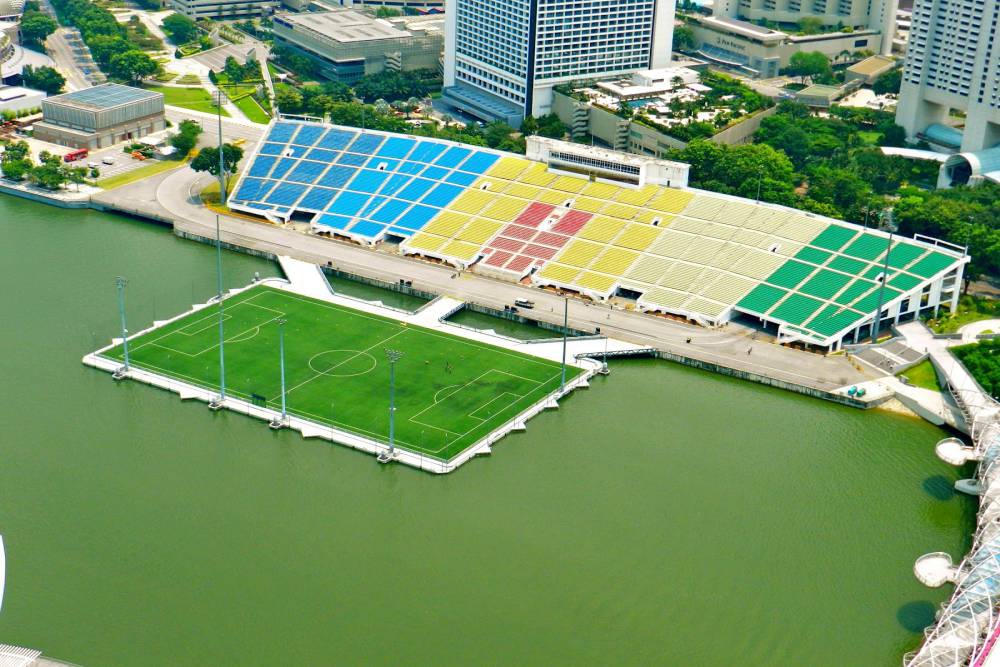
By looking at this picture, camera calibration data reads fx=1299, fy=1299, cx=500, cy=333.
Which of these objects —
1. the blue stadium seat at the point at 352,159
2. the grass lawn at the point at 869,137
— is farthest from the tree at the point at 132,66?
the grass lawn at the point at 869,137

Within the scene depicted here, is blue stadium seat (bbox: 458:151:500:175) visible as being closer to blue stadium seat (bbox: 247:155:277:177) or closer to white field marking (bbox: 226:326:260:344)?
blue stadium seat (bbox: 247:155:277:177)

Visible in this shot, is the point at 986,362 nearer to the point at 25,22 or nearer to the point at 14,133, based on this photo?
the point at 14,133

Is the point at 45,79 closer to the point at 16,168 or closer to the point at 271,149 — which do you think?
the point at 16,168

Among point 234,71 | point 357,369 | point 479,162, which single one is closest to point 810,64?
point 479,162

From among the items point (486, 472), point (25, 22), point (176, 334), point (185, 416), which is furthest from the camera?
point (25, 22)

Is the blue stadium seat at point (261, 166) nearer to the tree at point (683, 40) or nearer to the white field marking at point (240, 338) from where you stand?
the white field marking at point (240, 338)

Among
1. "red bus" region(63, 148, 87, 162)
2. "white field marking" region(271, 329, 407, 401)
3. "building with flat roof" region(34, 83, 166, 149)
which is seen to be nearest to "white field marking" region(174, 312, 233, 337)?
"white field marking" region(271, 329, 407, 401)

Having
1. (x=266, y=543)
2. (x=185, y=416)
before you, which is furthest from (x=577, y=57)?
(x=266, y=543)
